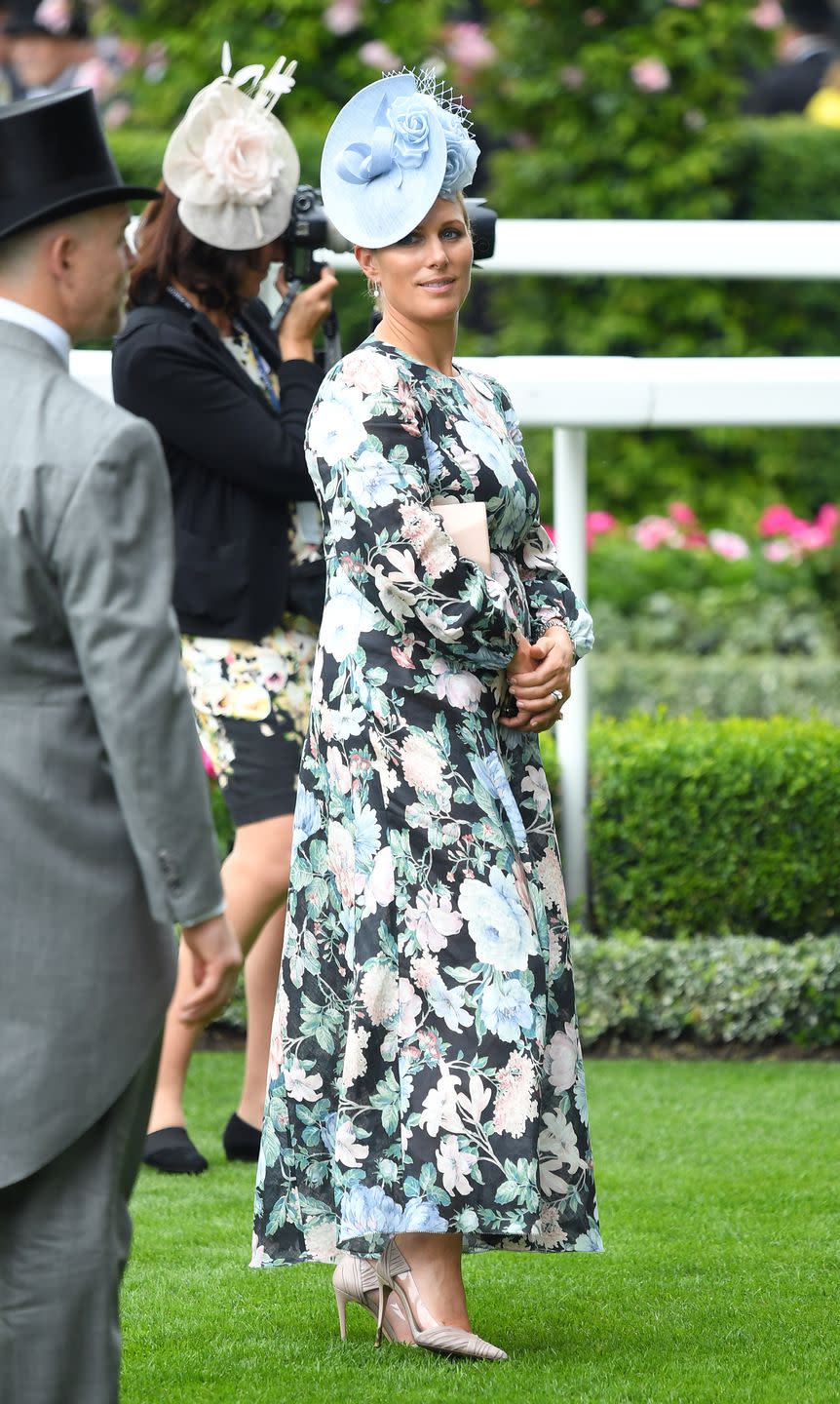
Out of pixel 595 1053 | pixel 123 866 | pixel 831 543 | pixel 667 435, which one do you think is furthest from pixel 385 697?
pixel 667 435

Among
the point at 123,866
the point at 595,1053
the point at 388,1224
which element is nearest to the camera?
the point at 123,866

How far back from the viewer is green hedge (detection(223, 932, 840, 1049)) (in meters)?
5.57

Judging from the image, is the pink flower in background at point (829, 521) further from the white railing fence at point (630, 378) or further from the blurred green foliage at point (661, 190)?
the white railing fence at point (630, 378)

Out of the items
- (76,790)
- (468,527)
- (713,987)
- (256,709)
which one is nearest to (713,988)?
(713,987)

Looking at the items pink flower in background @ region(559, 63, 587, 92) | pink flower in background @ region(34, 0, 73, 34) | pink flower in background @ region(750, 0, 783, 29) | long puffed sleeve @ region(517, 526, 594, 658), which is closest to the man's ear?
long puffed sleeve @ region(517, 526, 594, 658)

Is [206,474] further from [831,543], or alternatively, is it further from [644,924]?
[831,543]

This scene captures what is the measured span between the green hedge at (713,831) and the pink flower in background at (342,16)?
5561 millimetres

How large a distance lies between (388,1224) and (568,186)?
26.1 ft

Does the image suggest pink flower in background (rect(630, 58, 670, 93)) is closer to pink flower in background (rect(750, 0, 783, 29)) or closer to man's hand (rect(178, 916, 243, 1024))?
pink flower in background (rect(750, 0, 783, 29))

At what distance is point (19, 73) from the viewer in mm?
9992

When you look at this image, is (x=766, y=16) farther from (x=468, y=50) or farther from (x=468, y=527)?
(x=468, y=527)

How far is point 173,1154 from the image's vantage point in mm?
4531

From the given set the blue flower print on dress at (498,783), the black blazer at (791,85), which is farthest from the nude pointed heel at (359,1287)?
the black blazer at (791,85)

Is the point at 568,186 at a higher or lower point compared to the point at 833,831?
higher
